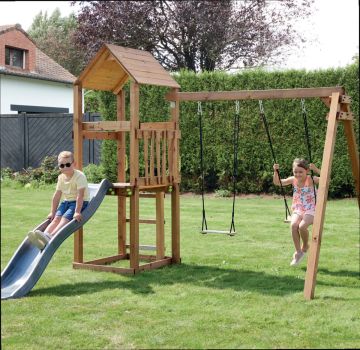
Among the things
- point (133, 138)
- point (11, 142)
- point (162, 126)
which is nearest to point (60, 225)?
point (133, 138)

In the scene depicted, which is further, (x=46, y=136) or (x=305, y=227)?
(x=305, y=227)

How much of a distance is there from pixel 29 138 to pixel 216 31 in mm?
13367

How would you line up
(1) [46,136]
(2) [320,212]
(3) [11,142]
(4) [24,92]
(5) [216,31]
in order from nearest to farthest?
(3) [11,142] → (4) [24,92] → (2) [320,212] → (1) [46,136] → (5) [216,31]

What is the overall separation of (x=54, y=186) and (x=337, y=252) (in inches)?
132

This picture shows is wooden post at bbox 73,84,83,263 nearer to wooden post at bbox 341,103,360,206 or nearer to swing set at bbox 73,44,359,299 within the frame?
swing set at bbox 73,44,359,299

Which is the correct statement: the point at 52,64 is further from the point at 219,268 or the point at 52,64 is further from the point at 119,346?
the point at 219,268

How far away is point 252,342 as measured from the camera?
149 inches

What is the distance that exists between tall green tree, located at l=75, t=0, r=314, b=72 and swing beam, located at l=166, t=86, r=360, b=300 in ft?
31.0

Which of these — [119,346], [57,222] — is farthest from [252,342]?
[57,222]

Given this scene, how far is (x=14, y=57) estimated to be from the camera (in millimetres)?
3016

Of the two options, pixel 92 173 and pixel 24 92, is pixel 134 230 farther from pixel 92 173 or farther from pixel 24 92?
pixel 92 173

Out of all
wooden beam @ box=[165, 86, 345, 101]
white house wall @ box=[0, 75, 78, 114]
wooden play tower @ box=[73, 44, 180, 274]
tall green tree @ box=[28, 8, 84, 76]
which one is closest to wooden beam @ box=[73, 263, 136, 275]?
Answer: wooden play tower @ box=[73, 44, 180, 274]

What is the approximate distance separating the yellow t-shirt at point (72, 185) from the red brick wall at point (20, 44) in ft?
7.25

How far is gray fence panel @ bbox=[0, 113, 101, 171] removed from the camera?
8.44 feet
